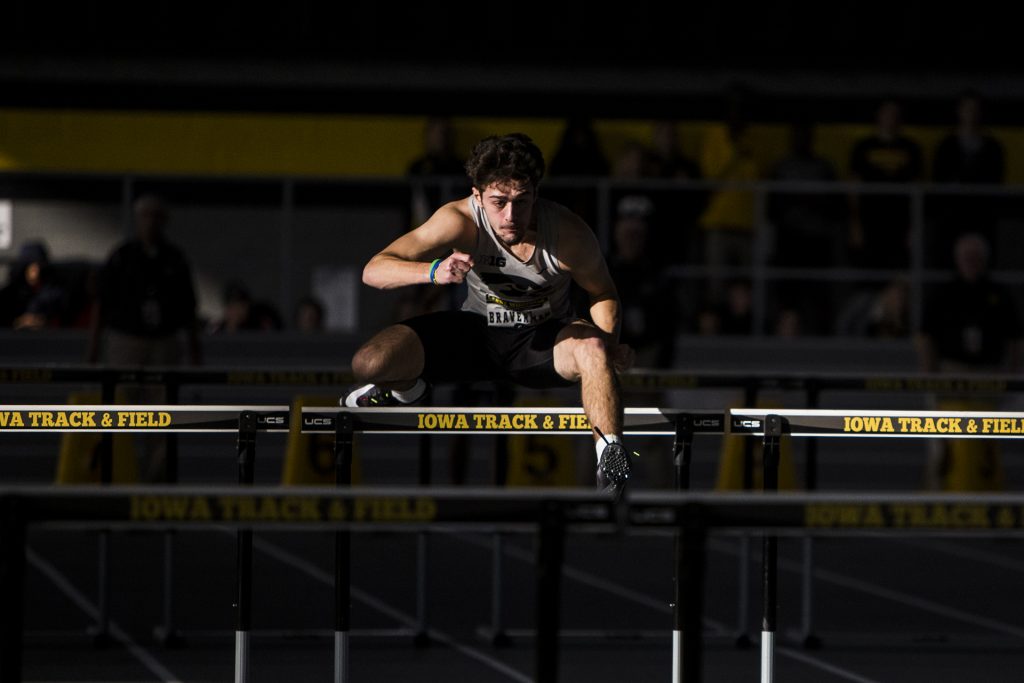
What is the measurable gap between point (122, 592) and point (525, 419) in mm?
4236

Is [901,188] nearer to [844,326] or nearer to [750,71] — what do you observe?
[844,326]

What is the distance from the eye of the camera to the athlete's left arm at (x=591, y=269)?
6359 millimetres

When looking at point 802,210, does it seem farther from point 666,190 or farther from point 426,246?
point 426,246

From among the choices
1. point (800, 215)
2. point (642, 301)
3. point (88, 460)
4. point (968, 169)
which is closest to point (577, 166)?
point (800, 215)

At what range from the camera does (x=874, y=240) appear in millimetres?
13461

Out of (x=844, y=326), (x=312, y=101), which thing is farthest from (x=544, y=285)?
(x=312, y=101)

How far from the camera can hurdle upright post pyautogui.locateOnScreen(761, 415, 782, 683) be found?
535 centimetres

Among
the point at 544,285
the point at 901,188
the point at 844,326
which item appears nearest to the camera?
the point at 544,285

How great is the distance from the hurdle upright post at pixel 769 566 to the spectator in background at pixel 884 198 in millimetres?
7848

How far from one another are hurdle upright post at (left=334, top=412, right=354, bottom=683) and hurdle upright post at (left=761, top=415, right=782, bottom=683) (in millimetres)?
1439

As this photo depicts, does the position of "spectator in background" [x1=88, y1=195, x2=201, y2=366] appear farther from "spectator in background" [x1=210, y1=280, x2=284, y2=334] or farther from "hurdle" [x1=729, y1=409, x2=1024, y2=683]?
"hurdle" [x1=729, y1=409, x2=1024, y2=683]

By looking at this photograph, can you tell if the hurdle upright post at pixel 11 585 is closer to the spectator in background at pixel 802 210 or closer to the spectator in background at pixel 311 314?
the spectator in background at pixel 311 314

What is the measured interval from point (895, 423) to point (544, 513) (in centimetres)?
237

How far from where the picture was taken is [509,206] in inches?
239
